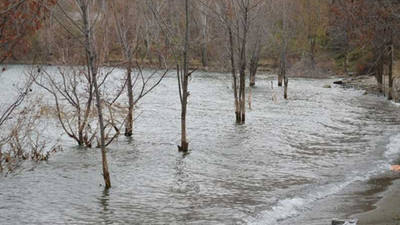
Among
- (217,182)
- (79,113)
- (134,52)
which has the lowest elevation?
(217,182)

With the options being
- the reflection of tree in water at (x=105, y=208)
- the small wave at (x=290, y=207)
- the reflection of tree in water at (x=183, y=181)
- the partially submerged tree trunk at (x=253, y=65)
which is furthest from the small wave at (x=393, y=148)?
the partially submerged tree trunk at (x=253, y=65)

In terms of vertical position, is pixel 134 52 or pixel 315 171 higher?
pixel 134 52

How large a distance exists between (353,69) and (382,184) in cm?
6317

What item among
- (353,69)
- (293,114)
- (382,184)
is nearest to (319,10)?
(353,69)

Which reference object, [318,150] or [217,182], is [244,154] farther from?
[217,182]

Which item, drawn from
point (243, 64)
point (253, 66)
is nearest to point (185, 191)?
point (243, 64)

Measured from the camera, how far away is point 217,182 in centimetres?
1430

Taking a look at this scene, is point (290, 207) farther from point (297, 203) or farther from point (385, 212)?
point (385, 212)

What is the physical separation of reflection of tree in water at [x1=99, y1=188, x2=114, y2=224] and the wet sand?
5.21 m

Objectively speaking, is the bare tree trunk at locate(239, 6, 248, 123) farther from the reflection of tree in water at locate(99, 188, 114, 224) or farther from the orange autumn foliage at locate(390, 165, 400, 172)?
the reflection of tree in water at locate(99, 188, 114, 224)

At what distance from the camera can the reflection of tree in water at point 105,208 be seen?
11.0 m

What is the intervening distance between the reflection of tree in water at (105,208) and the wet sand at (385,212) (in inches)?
205

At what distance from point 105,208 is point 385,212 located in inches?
244

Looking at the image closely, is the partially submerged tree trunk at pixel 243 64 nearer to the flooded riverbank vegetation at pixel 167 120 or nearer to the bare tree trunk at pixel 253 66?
the flooded riverbank vegetation at pixel 167 120
